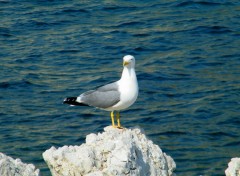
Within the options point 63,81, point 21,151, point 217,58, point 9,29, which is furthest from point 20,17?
point 21,151

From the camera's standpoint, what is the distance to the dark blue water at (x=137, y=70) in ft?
48.4

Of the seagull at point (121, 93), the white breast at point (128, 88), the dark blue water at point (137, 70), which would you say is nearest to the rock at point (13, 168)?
the seagull at point (121, 93)

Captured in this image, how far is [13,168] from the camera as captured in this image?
28.2 feet

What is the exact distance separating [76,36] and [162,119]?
536cm

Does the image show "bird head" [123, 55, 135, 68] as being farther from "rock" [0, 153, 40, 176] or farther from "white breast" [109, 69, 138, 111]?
"rock" [0, 153, 40, 176]

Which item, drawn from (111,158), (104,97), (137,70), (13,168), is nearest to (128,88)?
(104,97)

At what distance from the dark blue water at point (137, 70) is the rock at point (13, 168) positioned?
4.35 meters

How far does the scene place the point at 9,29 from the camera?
67.8 feet

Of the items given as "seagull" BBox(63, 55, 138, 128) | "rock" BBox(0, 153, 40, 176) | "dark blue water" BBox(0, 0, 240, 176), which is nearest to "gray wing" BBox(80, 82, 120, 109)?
"seagull" BBox(63, 55, 138, 128)

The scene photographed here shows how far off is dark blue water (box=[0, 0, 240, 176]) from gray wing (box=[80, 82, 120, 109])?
2098 millimetres

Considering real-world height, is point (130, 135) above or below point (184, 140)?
above

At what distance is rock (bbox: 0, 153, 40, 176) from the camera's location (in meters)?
8.48

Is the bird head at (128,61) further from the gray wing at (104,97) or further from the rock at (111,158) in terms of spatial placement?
the rock at (111,158)

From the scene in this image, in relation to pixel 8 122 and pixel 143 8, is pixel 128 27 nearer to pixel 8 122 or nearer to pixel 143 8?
pixel 143 8
